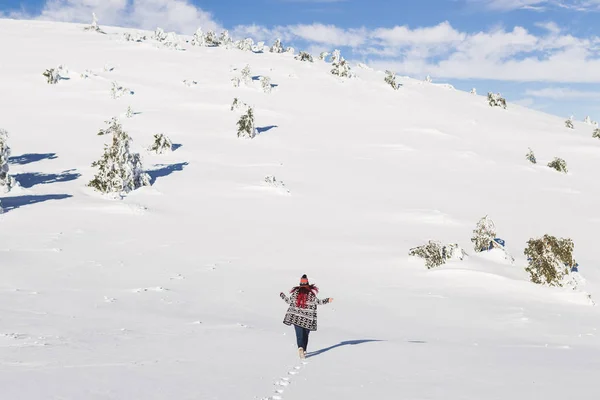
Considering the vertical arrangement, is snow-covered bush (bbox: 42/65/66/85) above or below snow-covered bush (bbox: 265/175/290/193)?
above

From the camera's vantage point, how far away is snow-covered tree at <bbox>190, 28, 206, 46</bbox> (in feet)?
285

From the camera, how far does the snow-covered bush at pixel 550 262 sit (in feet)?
68.7

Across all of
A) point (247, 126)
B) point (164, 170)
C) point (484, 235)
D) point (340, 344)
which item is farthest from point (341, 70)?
point (340, 344)

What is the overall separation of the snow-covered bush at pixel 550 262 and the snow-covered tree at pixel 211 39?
3064 inches

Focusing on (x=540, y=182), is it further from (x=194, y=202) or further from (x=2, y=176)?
(x=2, y=176)

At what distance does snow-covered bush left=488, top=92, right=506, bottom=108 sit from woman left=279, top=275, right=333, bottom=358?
217ft

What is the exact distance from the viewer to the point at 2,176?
93.4 ft

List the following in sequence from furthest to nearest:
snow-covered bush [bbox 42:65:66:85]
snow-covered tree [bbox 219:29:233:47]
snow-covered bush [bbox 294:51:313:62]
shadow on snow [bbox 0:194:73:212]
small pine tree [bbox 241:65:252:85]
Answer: snow-covered tree [bbox 219:29:233:47], snow-covered bush [bbox 294:51:313:62], small pine tree [bbox 241:65:252:85], snow-covered bush [bbox 42:65:66:85], shadow on snow [bbox 0:194:73:212]

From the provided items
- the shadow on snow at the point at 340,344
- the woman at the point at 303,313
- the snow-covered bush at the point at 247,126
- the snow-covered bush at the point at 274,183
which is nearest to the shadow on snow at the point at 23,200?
the snow-covered bush at the point at 274,183

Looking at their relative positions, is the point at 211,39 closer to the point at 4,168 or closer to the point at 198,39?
the point at 198,39

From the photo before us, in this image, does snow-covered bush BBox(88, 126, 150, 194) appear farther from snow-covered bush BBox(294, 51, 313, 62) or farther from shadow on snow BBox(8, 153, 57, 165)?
snow-covered bush BBox(294, 51, 313, 62)

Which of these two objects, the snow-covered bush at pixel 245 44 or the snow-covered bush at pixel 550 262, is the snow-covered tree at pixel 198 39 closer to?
the snow-covered bush at pixel 245 44

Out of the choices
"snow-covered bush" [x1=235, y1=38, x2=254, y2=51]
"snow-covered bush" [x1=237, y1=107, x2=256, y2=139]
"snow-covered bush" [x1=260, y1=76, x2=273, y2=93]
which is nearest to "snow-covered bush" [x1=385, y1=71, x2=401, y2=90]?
"snow-covered bush" [x1=260, y1=76, x2=273, y2=93]

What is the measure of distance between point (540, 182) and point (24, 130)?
39.6m
